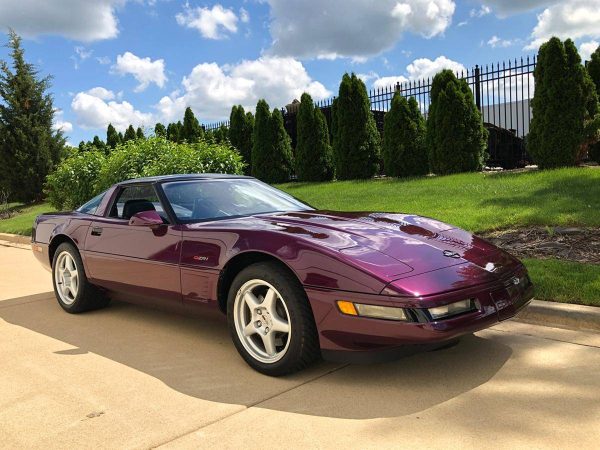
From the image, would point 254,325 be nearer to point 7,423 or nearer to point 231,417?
point 231,417

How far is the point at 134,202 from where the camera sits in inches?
186

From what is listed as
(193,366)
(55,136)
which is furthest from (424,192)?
(55,136)

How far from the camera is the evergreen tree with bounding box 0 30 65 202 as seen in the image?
22516 mm

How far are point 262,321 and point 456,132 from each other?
10502 mm

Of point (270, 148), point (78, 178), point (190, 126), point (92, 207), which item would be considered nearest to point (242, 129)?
point (270, 148)

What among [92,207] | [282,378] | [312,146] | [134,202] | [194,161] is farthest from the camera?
[312,146]

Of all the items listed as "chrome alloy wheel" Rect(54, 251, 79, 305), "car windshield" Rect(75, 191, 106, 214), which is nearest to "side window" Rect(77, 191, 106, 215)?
"car windshield" Rect(75, 191, 106, 214)

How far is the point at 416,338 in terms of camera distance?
2.87m

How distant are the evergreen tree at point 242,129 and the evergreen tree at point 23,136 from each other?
8467 millimetres

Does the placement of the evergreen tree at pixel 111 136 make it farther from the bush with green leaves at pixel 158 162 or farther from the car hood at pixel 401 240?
the car hood at pixel 401 240

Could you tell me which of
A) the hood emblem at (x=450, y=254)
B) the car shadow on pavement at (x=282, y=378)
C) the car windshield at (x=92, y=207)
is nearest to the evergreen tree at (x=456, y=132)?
the car windshield at (x=92, y=207)

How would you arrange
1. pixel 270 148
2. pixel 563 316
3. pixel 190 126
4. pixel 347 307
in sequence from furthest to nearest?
1. pixel 190 126
2. pixel 270 148
3. pixel 563 316
4. pixel 347 307

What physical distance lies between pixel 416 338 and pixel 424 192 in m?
7.90

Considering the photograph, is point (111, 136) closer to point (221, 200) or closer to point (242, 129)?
point (242, 129)
